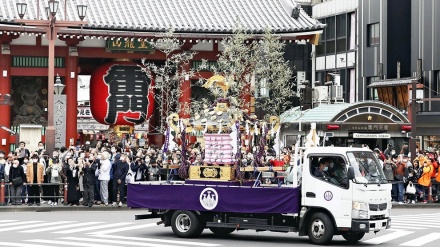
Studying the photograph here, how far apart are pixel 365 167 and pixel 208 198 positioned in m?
3.66

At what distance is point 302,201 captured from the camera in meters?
21.9

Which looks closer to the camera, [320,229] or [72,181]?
[320,229]

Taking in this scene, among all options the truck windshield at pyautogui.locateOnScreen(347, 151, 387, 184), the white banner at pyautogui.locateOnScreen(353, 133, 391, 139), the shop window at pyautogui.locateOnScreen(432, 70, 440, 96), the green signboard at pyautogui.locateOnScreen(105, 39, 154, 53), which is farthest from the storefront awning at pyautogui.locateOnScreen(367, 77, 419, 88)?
the truck windshield at pyautogui.locateOnScreen(347, 151, 387, 184)

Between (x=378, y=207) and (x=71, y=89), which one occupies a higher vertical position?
(x=71, y=89)

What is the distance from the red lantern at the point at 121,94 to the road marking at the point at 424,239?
19.6 m

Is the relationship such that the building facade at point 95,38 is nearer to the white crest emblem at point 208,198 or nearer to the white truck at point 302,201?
the white truck at point 302,201

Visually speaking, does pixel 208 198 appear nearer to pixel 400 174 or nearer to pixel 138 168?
pixel 138 168

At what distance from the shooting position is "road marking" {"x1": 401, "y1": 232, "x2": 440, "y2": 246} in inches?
877

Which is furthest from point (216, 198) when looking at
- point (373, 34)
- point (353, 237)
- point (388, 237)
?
point (373, 34)

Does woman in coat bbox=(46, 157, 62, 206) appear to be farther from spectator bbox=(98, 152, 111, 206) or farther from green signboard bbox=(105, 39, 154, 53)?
green signboard bbox=(105, 39, 154, 53)

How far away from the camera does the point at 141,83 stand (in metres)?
42.1

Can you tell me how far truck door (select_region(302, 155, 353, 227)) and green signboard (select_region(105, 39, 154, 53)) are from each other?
2131 cm

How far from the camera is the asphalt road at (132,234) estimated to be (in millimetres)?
21844

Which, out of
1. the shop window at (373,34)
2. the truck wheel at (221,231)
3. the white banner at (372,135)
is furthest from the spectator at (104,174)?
the shop window at (373,34)
